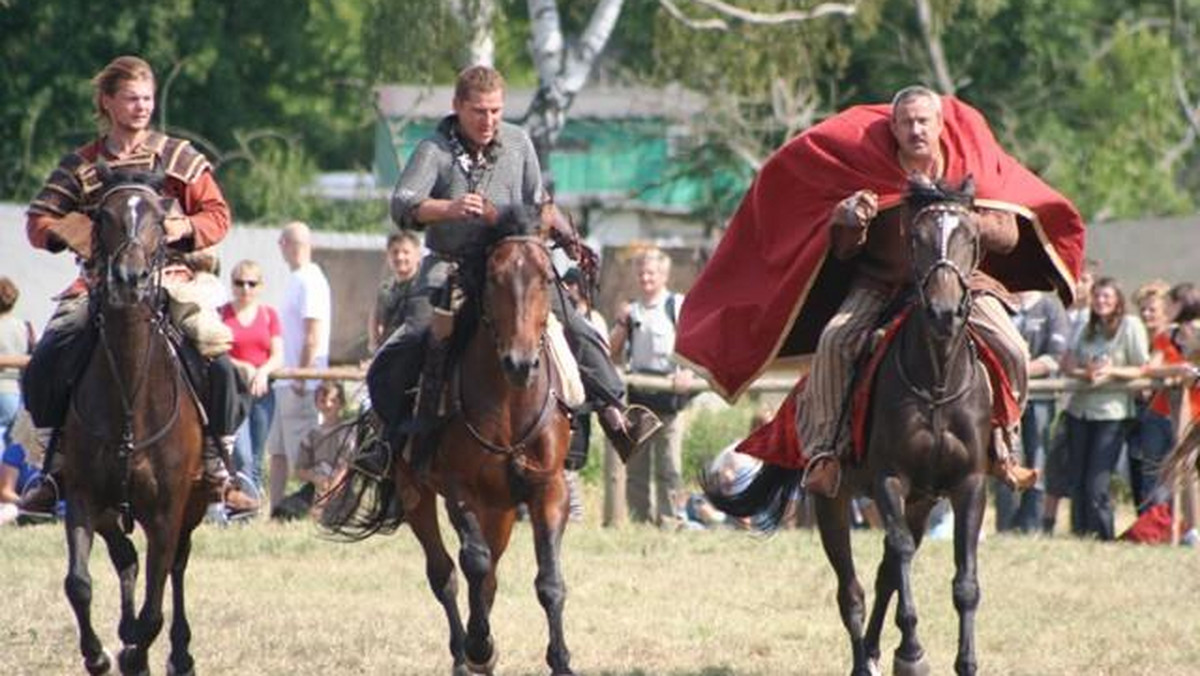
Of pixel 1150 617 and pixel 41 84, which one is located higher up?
pixel 41 84

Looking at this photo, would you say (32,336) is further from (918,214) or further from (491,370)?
(918,214)

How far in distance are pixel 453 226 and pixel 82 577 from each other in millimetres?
2114

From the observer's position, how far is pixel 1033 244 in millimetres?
11156

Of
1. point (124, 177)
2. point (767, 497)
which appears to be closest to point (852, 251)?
point (767, 497)

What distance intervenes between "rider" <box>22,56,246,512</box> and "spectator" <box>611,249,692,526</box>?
643 cm

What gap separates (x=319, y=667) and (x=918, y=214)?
3.45 m

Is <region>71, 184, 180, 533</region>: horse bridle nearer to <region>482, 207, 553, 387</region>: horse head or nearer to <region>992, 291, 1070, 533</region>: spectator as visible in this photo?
<region>482, 207, 553, 387</region>: horse head

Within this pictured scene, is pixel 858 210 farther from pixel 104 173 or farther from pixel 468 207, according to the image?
pixel 104 173

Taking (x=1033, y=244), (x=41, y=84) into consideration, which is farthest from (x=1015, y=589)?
(x=41, y=84)

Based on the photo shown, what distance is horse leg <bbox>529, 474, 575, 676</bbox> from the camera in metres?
10.0

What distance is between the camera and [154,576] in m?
10.3

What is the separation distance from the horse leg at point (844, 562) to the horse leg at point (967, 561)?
714 mm

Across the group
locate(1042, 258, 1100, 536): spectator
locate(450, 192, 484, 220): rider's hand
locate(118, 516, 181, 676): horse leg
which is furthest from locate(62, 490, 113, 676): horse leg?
locate(1042, 258, 1100, 536): spectator

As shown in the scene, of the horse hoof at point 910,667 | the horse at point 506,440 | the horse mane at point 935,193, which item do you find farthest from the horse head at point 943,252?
the horse at point 506,440
